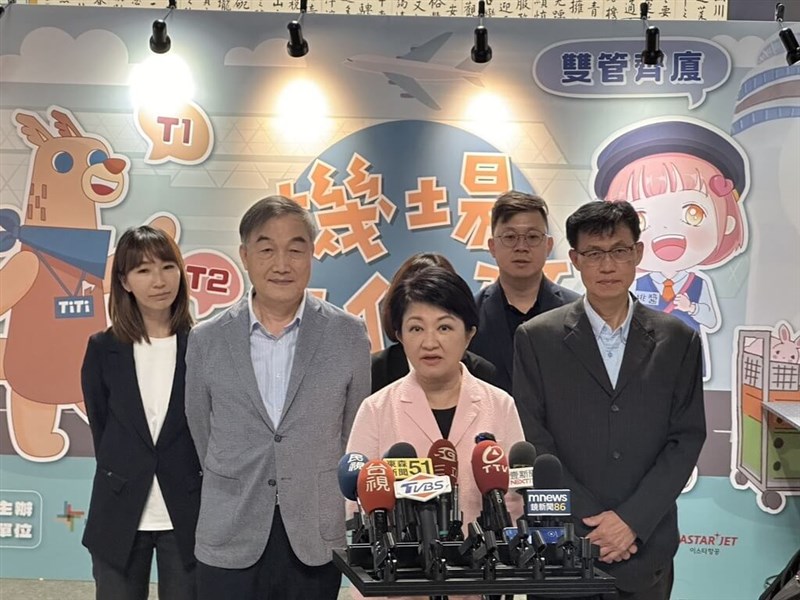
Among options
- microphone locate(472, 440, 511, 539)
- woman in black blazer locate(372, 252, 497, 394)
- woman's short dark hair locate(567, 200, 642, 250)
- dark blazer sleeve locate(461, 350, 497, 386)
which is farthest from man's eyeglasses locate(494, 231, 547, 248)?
microphone locate(472, 440, 511, 539)

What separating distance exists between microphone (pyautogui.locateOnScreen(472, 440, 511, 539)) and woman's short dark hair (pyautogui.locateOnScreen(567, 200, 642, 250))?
939 millimetres

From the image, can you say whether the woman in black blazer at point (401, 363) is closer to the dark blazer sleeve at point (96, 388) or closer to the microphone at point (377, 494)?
the dark blazer sleeve at point (96, 388)

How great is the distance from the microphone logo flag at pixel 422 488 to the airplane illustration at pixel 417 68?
10.7 feet

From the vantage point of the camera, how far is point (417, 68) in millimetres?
4934

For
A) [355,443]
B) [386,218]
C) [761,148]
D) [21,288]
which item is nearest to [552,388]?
[355,443]

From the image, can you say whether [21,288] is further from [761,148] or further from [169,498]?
[761,148]

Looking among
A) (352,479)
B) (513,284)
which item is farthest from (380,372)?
(352,479)

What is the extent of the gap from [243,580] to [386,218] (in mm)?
2636

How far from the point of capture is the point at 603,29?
4898 millimetres

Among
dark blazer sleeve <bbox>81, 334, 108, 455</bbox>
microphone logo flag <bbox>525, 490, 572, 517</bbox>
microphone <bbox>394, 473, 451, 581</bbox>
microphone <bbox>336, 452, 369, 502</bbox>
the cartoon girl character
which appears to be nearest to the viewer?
microphone <bbox>394, 473, 451, 581</bbox>

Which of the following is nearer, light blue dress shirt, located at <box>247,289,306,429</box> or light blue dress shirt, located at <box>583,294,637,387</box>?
light blue dress shirt, located at <box>247,289,306,429</box>

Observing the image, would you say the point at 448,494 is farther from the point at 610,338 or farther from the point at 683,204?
the point at 683,204

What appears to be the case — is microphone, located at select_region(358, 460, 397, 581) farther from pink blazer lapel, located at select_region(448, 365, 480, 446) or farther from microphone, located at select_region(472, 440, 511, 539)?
pink blazer lapel, located at select_region(448, 365, 480, 446)

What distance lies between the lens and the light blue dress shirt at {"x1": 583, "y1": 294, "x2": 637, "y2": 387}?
282 cm
